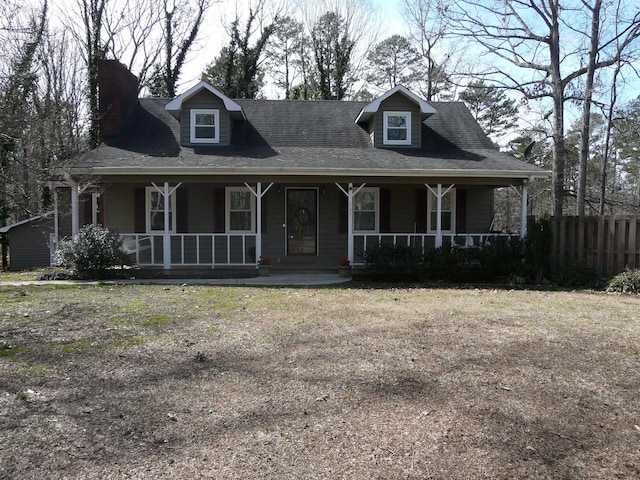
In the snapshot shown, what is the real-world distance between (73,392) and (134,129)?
12.6 m

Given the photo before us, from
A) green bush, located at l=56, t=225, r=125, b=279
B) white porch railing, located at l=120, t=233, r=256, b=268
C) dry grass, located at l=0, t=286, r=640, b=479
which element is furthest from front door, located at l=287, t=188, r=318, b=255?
dry grass, located at l=0, t=286, r=640, b=479

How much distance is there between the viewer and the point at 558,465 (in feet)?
9.84

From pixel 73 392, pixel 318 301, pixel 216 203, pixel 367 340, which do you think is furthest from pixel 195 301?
pixel 216 203

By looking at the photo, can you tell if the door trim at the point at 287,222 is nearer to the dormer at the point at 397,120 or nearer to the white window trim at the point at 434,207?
the dormer at the point at 397,120

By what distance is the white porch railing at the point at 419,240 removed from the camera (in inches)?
486

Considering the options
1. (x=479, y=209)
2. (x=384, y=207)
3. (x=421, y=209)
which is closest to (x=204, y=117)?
(x=384, y=207)

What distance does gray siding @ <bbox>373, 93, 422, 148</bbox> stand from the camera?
47.8ft

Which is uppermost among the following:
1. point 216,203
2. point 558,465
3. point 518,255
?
point 216,203

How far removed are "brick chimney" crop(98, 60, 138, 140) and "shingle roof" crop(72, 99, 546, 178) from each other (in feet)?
1.11

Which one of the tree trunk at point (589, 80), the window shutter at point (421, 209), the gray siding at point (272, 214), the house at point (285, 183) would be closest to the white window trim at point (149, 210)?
the house at point (285, 183)

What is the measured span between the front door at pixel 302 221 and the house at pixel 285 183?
0.10 feet

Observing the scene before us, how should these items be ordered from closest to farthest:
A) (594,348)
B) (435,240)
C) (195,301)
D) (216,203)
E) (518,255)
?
(594,348)
(195,301)
(518,255)
(435,240)
(216,203)

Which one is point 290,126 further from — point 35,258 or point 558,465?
point 558,465

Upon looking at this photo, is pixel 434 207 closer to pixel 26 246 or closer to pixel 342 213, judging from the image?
pixel 342 213
